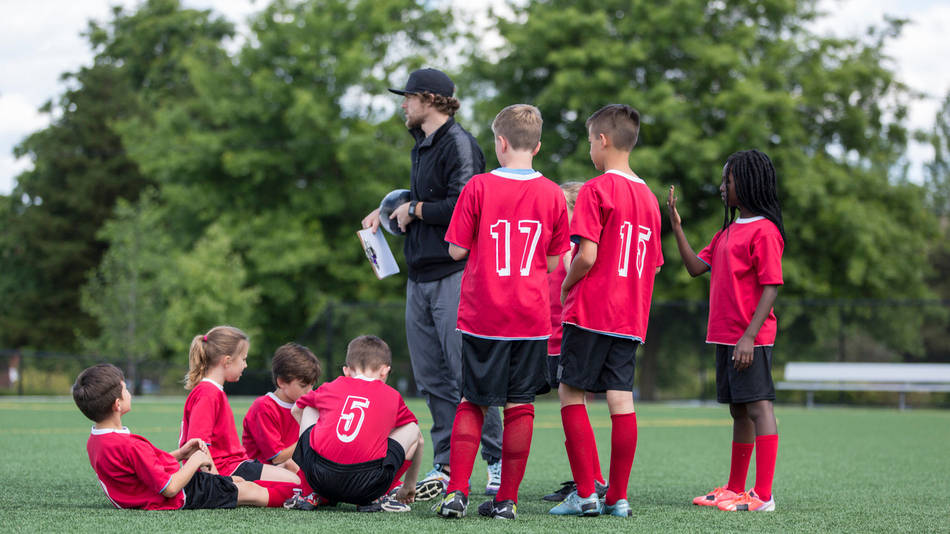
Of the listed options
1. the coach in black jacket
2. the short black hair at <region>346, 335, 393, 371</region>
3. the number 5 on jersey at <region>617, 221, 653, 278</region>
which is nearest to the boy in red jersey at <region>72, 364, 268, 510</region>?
the short black hair at <region>346, 335, 393, 371</region>

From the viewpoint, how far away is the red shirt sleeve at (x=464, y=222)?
14.1ft

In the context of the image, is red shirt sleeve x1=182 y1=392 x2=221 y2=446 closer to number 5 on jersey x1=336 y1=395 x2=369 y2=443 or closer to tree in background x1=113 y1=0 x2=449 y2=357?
number 5 on jersey x1=336 y1=395 x2=369 y2=443

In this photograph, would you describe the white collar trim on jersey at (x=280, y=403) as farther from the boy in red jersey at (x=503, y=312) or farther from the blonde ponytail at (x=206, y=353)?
the boy in red jersey at (x=503, y=312)

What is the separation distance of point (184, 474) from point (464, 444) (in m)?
1.30

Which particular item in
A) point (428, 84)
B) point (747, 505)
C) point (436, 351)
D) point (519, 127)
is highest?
point (428, 84)

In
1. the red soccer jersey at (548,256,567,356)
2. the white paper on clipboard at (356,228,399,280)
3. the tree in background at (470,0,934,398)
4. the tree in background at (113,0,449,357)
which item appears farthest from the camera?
the tree in background at (113,0,449,357)

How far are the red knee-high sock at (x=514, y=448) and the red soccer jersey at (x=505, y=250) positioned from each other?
358mm

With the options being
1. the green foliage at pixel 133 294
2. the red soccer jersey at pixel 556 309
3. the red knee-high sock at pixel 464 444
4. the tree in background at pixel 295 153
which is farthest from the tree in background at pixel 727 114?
the red knee-high sock at pixel 464 444

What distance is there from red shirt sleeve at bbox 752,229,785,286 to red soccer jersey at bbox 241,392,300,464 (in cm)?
260

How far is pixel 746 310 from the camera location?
4863 mm

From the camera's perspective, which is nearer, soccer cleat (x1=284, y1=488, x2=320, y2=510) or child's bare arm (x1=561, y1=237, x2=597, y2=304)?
child's bare arm (x1=561, y1=237, x2=597, y2=304)

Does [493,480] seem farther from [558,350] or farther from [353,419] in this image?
[353,419]

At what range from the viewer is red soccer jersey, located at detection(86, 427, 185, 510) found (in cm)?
427

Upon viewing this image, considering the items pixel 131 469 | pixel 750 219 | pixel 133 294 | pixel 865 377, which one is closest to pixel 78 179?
pixel 133 294
